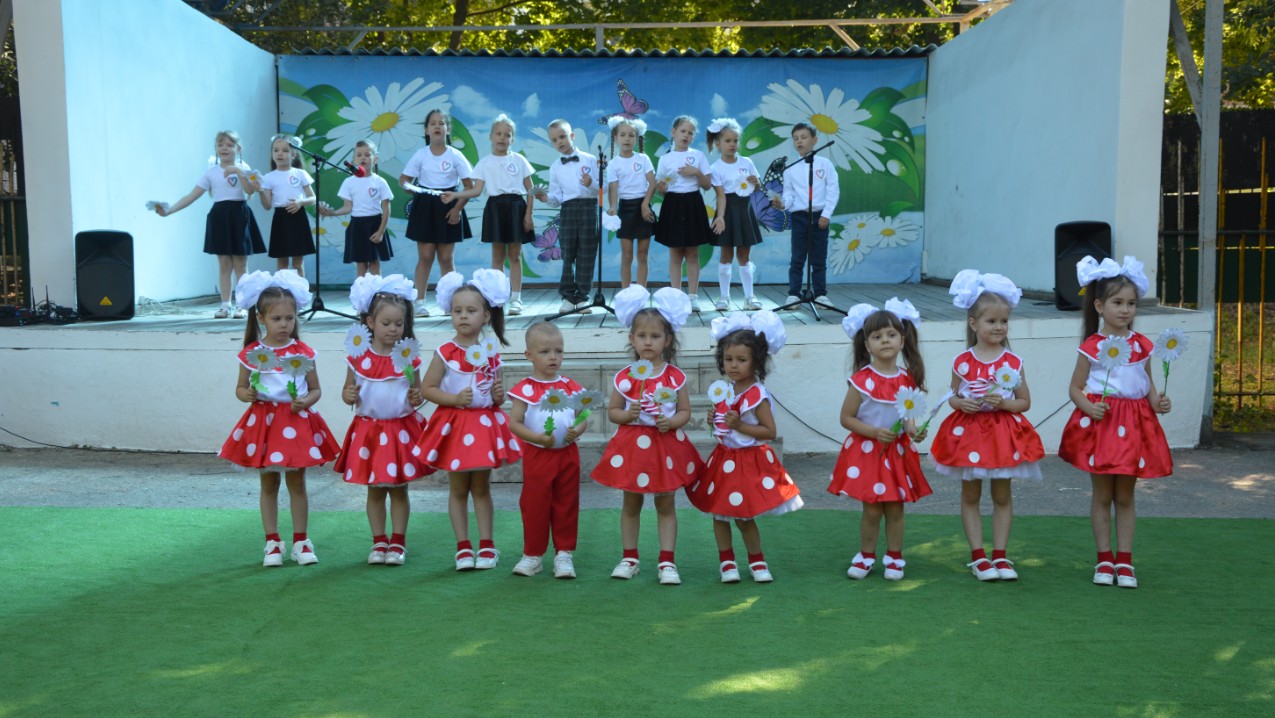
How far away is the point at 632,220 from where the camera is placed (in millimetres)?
8820

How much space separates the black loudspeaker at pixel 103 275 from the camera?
8156 mm

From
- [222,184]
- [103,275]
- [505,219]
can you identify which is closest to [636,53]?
[505,219]

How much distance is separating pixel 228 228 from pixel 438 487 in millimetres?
3295

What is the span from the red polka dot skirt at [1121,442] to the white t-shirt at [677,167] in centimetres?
449

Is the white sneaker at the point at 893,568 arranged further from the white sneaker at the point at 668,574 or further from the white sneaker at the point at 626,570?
the white sneaker at the point at 626,570

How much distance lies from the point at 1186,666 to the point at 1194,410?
4.61 m

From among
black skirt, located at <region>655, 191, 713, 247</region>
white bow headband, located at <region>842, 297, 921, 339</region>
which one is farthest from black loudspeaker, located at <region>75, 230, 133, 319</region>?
white bow headband, located at <region>842, 297, 921, 339</region>

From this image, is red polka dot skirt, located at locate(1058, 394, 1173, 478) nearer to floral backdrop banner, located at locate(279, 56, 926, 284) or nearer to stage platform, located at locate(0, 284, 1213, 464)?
stage platform, located at locate(0, 284, 1213, 464)

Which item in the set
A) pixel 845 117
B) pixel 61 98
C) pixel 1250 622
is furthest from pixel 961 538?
pixel 845 117

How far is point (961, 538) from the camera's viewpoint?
17.4 feet

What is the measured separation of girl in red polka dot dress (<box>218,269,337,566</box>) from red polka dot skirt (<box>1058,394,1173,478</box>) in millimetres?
2951

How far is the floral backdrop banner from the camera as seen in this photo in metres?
12.5

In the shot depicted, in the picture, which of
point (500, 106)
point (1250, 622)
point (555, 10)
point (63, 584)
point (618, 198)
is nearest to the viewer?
point (1250, 622)

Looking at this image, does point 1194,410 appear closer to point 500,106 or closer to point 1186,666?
point 1186,666
